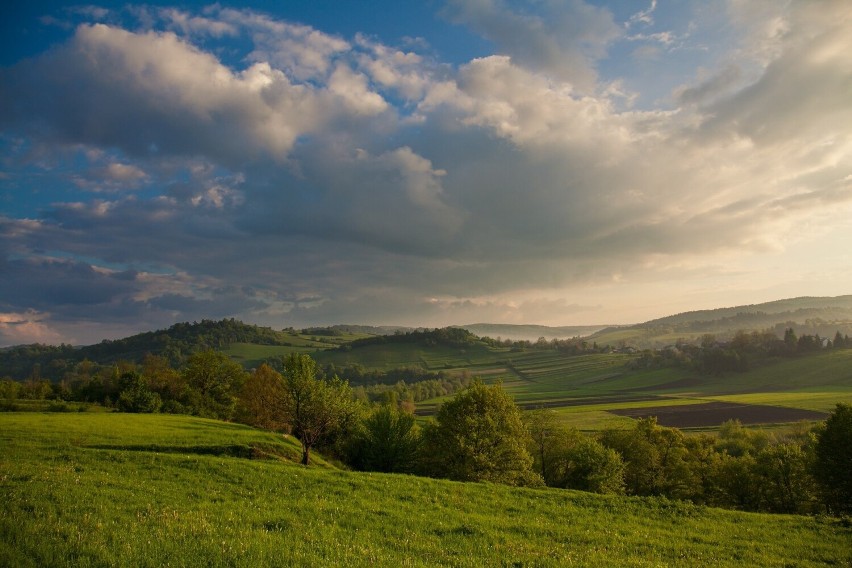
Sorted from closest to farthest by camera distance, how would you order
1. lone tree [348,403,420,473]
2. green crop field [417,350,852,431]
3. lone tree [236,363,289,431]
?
lone tree [348,403,420,473] → lone tree [236,363,289,431] → green crop field [417,350,852,431]

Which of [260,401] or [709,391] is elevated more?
[260,401]

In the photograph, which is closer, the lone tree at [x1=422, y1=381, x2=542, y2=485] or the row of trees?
the row of trees

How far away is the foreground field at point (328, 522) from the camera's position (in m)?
10.7

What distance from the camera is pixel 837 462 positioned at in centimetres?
4297

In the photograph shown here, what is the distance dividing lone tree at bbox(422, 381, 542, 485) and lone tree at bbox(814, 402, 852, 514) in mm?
28390

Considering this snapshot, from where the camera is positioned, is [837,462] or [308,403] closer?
[837,462]

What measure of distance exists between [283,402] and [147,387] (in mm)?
51999

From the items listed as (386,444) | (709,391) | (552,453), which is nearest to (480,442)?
(386,444)

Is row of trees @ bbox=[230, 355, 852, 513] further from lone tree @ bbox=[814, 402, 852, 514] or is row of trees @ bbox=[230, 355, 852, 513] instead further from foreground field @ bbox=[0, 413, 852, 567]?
foreground field @ bbox=[0, 413, 852, 567]

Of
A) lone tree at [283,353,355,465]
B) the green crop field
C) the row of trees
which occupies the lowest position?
the green crop field

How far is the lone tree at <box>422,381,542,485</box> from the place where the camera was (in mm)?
47781

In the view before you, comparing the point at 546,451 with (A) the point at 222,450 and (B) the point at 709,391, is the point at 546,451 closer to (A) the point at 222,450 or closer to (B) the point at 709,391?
(A) the point at 222,450

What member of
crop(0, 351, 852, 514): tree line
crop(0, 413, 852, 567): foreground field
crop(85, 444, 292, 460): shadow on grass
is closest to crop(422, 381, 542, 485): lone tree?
crop(0, 351, 852, 514): tree line

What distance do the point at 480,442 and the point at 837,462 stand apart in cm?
3533
